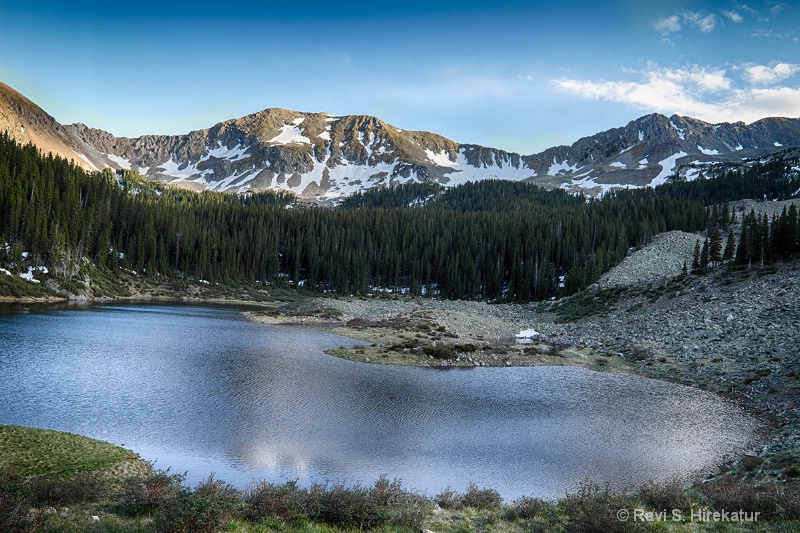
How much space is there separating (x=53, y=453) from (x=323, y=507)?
37.0ft

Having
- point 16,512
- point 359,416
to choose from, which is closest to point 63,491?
point 16,512

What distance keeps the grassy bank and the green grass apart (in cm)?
8

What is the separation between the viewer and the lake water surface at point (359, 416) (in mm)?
19359

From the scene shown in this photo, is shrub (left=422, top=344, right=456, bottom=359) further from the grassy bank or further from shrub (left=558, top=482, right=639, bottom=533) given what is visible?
shrub (left=558, top=482, right=639, bottom=533)

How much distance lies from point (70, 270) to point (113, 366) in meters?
64.8

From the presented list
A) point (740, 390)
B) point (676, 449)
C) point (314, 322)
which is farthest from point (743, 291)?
point (314, 322)

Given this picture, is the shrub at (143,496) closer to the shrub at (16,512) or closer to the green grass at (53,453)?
the shrub at (16,512)

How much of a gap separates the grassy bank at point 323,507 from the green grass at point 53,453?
8 cm

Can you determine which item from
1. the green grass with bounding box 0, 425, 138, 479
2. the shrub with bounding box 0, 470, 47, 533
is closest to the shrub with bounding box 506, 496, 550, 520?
the shrub with bounding box 0, 470, 47, 533

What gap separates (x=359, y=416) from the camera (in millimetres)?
25906

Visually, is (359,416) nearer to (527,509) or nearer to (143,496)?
(527,509)

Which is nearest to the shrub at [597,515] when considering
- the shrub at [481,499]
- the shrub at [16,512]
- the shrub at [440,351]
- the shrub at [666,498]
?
the shrub at [666,498]

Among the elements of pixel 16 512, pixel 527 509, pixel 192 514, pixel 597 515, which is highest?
pixel 16 512

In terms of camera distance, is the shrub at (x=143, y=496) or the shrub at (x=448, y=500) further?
the shrub at (x=448, y=500)
